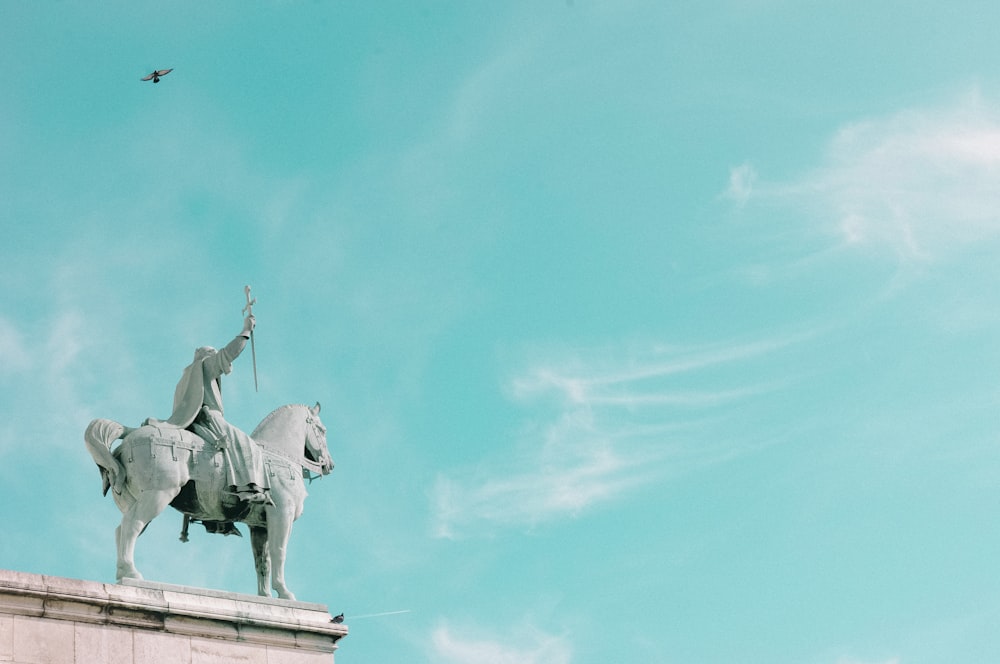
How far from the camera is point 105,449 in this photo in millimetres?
23969

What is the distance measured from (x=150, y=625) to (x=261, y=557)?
267 centimetres

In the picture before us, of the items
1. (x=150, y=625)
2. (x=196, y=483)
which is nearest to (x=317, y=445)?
(x=196, y=483)

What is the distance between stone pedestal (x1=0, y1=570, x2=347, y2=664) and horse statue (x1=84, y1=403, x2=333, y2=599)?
1.90ft

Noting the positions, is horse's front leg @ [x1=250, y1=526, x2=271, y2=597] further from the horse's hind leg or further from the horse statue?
the horse's hind leg

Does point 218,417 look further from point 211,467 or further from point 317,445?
point 317,445

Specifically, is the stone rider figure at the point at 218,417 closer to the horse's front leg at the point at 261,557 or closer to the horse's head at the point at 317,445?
the horse's front leg at the point at 261,557

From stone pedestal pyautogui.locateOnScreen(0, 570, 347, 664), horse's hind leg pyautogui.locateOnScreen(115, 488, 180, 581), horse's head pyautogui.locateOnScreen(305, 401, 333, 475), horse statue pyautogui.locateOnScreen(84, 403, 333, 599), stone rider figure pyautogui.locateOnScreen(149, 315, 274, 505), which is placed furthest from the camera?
horse's head pyautogui.locateOnScreen(305, 401, 333, 475)

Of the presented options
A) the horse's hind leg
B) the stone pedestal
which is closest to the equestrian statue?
the horse's hind leg

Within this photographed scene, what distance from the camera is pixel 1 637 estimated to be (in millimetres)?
21562

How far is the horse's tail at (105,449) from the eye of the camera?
2394 centimetres

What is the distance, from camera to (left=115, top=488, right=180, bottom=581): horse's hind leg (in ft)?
77.4

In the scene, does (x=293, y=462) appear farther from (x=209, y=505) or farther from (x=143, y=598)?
(x=143, y=598)

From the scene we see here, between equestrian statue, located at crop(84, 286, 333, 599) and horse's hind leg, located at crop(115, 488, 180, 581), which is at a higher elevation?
equestrian statue, located at crop(84, 286, 333, 599)

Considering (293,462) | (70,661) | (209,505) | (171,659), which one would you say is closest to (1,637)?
(70,661)
